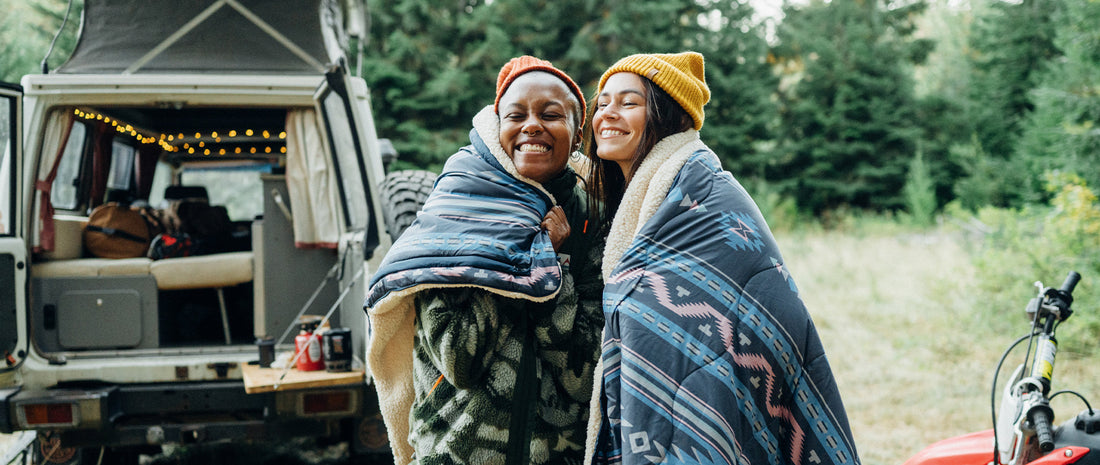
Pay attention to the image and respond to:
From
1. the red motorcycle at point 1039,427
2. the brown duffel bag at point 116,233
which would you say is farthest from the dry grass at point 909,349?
the brown duffel bag at point 116,233

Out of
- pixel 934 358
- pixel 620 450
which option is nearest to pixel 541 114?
pixel 620 450

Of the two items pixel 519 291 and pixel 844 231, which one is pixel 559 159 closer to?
pixel 519 291

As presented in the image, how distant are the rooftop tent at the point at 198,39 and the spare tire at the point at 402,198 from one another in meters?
0.97

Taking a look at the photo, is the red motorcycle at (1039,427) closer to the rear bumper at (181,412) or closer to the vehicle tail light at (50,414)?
the rear bumper at (181,412)

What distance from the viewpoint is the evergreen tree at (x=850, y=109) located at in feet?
75.5

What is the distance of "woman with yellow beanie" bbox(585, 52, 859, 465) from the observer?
161 centimetres

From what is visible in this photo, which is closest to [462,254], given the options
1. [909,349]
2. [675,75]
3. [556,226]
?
[556,226]

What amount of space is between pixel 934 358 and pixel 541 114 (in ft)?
21.5

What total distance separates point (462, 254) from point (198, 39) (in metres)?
3.65

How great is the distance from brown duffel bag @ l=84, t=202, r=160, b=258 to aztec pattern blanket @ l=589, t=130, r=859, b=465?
404 cm

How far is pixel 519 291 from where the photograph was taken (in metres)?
1.71

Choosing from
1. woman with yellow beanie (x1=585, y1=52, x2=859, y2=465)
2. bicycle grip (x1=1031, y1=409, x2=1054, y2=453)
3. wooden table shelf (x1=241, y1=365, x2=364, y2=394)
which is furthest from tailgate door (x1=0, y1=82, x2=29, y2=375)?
bicycle grip (x1=1031, y1=409, x2=1054, y2=453)

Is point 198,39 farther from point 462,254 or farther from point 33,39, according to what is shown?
point 33,39

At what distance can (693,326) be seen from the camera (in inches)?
63.4
